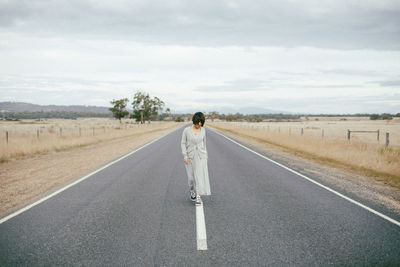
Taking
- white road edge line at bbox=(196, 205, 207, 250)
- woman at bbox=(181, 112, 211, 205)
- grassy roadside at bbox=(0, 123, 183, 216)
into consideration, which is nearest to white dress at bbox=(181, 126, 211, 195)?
woman at bbox=(181, 112, 211, 205)

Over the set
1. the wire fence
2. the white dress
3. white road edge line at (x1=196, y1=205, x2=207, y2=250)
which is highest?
the white dress

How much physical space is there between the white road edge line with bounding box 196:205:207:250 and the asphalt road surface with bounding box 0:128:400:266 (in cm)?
7

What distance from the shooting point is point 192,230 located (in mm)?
4285

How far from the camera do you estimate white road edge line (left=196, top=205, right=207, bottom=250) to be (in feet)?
12.4

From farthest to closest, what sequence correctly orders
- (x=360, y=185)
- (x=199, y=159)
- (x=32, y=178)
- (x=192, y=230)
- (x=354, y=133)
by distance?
(x=354, y=133) < (x=32, y=178) < (x=360, y=185) < (x=199, y=159) < (x=192, y=230)

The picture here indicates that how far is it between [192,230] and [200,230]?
0.13 metres

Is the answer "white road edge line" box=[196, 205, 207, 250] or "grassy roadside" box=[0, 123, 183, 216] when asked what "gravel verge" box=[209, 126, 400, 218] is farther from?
"grassy roadside" box=[0, 123, 183, 216]

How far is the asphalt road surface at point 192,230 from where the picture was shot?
341cm

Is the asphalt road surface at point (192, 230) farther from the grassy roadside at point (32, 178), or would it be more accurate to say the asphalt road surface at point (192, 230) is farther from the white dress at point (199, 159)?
the grassy roadside at point (32, 178)

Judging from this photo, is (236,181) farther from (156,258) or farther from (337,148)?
(337,148)

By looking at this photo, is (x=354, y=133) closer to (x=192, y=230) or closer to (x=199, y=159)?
(x=199, y=159)

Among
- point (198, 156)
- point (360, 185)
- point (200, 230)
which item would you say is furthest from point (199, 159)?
point (360, 185)

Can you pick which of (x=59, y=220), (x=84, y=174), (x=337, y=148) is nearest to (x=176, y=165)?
(x=84, y=174)

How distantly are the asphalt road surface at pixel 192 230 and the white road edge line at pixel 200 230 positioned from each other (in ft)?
0.22
